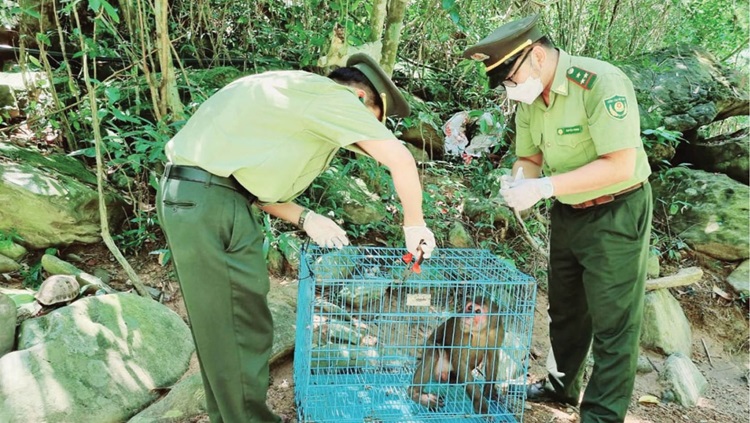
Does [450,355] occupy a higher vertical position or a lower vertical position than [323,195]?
lower

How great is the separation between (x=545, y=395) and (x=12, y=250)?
315 cm

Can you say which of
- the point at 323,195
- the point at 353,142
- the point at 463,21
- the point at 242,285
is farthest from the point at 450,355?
the point at 463,21

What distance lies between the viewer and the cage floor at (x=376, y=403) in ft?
7.77

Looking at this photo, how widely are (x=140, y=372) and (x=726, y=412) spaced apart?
129 inches

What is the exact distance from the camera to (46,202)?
3387 millimetres

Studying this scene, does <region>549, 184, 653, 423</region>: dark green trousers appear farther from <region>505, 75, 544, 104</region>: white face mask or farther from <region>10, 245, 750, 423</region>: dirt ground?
<region>505, 75, 544, 104</region>: white face mask

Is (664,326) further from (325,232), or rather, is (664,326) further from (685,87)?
(325,232)

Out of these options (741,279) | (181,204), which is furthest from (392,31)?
(741,279)

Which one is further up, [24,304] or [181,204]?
[181,204]

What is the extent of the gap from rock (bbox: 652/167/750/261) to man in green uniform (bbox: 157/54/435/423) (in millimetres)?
3745

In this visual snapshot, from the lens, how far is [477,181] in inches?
→ 187

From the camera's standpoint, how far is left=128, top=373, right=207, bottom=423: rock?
2.40 m

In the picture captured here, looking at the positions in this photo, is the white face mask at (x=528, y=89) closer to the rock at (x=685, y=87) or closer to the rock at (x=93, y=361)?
the rock at (x=93, y=361)

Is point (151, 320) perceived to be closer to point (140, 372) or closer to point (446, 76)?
point (140, 372)
